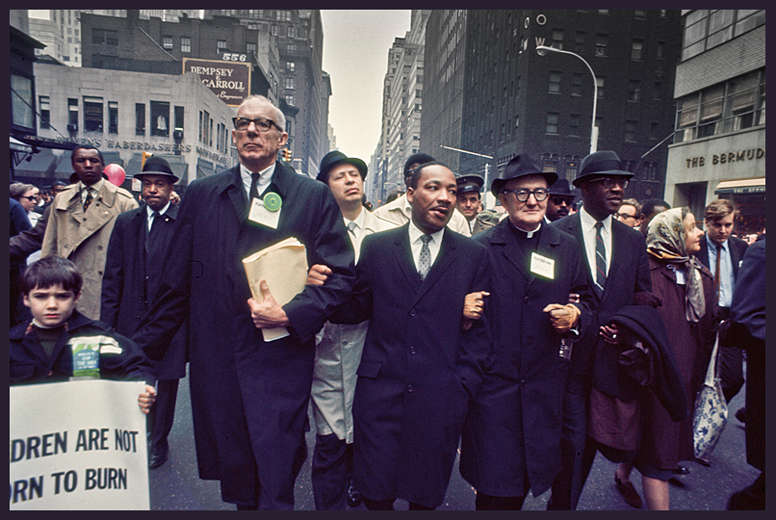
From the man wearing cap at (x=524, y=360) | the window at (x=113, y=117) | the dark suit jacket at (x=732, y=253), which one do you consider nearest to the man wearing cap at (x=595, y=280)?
the man wearing cap at (x=524, y=360)

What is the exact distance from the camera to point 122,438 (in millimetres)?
2256

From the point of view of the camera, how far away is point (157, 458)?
146 inches

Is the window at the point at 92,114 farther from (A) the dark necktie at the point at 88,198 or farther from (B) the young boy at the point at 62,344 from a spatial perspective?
(B) the young boy at the point at 62,344

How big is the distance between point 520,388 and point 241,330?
162 centimetres

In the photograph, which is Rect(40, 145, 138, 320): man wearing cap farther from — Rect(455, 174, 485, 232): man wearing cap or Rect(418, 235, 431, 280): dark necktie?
Rect(455, 174, 485, 232): man wearing cap

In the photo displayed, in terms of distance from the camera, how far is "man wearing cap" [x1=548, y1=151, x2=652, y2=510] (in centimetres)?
286

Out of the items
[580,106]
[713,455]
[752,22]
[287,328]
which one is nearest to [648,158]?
[580,106]

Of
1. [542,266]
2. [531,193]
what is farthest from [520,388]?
[531,193]

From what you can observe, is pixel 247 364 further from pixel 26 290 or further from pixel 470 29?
pixel 470 29

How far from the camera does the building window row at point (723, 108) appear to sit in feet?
70.2

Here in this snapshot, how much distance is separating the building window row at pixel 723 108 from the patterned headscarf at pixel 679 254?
24076 millimetres

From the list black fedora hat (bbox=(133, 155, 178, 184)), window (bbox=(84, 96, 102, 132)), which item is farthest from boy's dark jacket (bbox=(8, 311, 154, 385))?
window (bbox=(84, 96, 102, 132))

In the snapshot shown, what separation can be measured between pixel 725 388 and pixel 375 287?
11.3 ft

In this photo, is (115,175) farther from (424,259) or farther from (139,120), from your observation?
(139,120)
